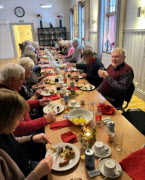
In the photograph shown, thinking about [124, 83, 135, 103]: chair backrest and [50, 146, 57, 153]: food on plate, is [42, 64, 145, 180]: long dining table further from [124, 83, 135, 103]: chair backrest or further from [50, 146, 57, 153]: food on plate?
[124, 83, 135, 103]: chair backrest

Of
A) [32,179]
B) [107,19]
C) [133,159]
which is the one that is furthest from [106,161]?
[107,19]

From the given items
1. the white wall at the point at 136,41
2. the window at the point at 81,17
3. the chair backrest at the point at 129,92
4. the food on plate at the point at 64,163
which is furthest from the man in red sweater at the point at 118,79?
the window at the point at 81,17

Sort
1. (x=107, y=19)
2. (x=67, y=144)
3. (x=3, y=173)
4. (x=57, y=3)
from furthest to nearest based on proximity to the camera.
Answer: (x=57, y=3) → (x=107, y=19) → (x=67, y=144) → (x=3, y=173)

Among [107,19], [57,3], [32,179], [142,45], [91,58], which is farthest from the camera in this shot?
[57,3]

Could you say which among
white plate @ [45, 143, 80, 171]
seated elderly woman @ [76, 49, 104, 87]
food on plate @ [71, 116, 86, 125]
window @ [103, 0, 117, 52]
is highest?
window @ [103, 0, 117, 52]

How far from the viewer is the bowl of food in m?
1.34

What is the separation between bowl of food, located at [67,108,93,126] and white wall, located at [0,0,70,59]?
9.84 m

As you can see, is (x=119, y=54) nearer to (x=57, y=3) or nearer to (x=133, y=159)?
(x=133, y=159)

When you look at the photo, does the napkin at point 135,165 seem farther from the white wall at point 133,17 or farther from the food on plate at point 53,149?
the white wall at point 133,17

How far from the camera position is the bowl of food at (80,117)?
1.34m

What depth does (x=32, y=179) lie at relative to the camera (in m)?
0.87

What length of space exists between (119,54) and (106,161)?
161 cm

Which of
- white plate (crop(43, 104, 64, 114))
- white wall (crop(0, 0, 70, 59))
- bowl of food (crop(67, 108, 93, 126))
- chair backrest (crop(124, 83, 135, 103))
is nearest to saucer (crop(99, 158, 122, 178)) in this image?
bowl of food (crop(67, 108, 93, 126))

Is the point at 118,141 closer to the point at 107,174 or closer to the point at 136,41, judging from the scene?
the point at 107,174
